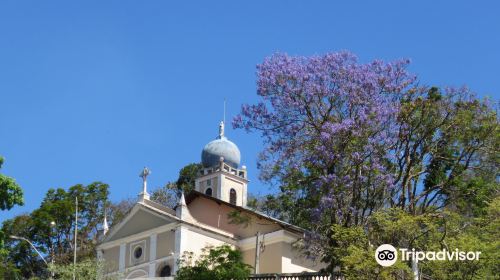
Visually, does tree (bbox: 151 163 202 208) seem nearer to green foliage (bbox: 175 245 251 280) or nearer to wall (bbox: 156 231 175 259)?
wall (bbox: 156 231 175 259)

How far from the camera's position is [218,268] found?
40.7 meters

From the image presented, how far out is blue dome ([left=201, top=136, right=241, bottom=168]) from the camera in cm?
6381

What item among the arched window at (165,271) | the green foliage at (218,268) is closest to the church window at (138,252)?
the arched window at (165,271)

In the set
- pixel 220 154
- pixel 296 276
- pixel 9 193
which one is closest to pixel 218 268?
pixel 296 276

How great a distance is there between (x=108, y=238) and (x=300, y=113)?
2127 cm

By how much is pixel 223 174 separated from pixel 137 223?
8117 mm

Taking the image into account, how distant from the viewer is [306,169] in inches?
1559

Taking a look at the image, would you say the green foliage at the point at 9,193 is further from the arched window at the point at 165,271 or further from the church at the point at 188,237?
the arched window at the point at 165,271

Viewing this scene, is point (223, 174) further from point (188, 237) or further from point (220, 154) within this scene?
point (188, 237)

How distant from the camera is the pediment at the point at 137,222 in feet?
181

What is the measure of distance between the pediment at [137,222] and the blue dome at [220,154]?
8821 mm

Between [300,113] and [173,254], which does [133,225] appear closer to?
[173,254]

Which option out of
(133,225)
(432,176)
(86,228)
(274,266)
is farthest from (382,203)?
(86,228)

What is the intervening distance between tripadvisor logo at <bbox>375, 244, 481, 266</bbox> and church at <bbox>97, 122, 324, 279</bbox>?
17.1 m
